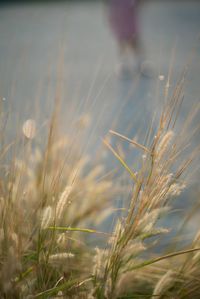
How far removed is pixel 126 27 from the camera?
523 cm

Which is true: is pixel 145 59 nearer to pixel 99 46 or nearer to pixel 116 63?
pixel 116 63

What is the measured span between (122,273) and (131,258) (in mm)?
52

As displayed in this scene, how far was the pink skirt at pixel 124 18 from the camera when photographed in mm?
5164

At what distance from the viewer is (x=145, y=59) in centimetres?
556

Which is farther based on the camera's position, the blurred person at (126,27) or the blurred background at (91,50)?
the blurred person at (126,27)

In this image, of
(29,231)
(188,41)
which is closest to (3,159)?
(29,231)

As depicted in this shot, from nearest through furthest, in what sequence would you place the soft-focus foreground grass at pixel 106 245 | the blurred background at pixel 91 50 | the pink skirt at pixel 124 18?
the soft-focus foreground grass at pixel 106 245, the blurred background at pixel 91 50, the pink skirt at pixel 124 18

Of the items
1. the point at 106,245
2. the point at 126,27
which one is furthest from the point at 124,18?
the point at 106,245

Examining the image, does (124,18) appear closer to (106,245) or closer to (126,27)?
(126,27)

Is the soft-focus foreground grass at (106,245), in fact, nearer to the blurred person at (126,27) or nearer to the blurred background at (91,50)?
the blurred background at (91,50)

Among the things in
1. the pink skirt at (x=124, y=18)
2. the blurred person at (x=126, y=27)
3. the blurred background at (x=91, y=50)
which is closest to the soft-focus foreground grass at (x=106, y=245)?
the blurred background at (x=91, y=50)

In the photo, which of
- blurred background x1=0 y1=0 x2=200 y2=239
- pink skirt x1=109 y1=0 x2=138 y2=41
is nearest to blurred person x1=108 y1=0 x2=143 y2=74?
pink skirt x1=109 y1=0 x2=138 y2=41

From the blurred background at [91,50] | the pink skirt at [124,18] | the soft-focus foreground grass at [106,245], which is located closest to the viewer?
the soft-focus foreground grass at [106,245]

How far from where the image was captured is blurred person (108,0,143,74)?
5.16 metres
